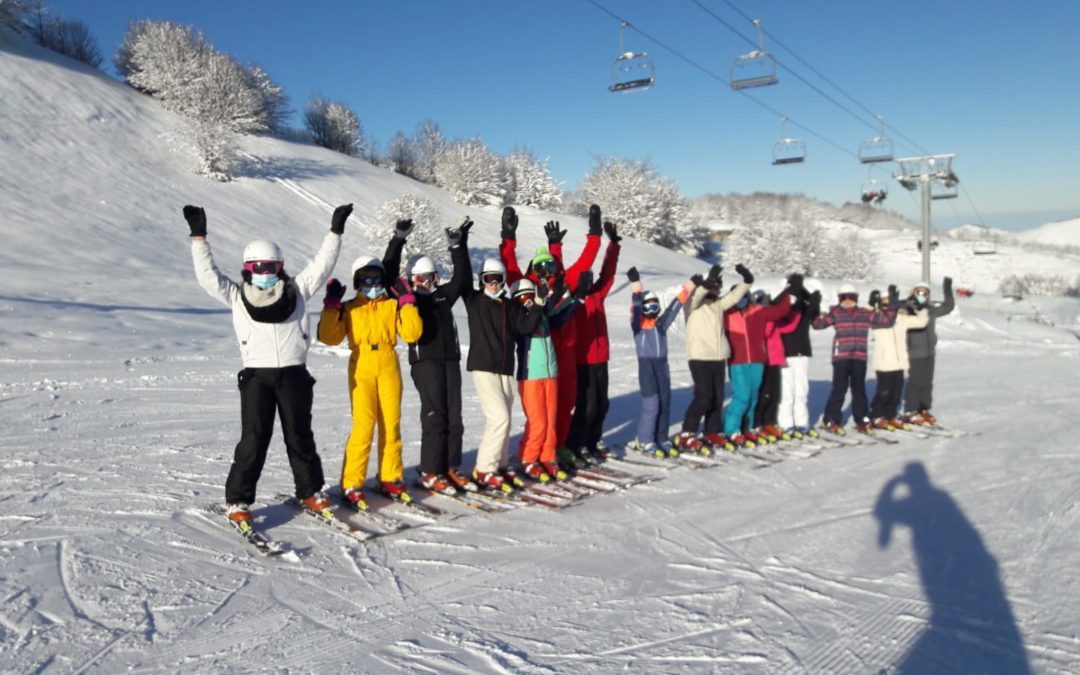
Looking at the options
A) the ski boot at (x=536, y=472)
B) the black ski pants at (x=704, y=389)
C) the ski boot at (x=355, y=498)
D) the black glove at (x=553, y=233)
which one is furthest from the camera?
the black ski pants at (x=704, y=389)

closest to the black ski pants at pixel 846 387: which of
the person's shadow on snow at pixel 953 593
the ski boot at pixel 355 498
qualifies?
the person's shadow on snow at pixel 953 593

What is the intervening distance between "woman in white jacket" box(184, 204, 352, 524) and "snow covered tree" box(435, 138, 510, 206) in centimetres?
4663

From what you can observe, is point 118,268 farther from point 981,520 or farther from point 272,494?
point 981,520

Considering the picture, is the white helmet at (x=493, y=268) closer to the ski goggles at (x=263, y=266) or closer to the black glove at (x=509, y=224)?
the black glove at (x=509, y=224)

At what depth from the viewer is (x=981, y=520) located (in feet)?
20.4

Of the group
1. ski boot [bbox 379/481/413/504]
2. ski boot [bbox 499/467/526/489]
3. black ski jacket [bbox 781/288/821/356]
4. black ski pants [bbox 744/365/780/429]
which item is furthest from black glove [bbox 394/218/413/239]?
black ski jacket [bbox 781/288/821/356]

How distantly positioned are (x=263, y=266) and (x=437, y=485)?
7.70ft

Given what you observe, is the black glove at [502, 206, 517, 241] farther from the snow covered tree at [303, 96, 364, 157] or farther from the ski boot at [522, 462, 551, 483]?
the snow covered tree at [303, 96, 364, 157]

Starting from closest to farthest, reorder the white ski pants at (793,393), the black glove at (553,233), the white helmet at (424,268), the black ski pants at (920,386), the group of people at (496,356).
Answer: the group of people at (496,356), the white helmet at (424,268), the black glove at (553,233), the white ski pants at (793,393), the black ski pants at (920,386)

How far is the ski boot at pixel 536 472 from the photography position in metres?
7.00

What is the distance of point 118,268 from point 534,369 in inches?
815

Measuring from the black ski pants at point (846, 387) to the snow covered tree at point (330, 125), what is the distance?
53373mm

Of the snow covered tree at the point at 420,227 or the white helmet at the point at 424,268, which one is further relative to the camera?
the snow covered tree at the point at 420,227

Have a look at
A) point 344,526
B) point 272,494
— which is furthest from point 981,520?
point 272,494
